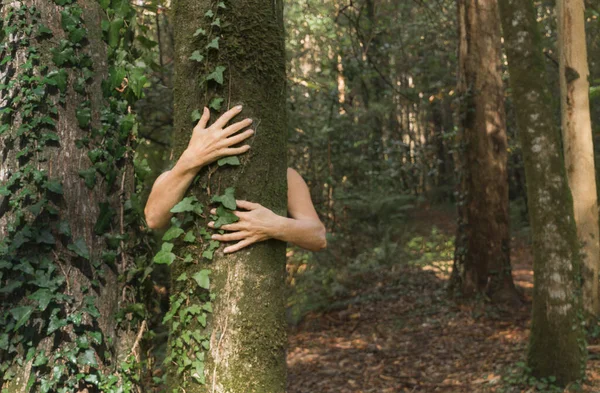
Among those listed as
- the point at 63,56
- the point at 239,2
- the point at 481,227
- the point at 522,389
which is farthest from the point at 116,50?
the point at 481,227

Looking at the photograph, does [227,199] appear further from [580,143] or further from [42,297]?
[580,143]

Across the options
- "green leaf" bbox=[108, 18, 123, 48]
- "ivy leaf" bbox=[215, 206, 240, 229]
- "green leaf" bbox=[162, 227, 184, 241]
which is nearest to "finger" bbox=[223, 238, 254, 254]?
"ivy leaf" bbox=[215, 206, 240, 229]

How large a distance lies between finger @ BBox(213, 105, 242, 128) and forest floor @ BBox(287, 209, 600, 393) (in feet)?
17.4

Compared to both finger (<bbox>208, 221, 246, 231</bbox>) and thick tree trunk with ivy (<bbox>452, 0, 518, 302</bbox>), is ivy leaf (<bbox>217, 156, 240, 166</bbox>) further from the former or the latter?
thick tree trunk with ivy (<bbox>452, 0, 518, 302</bbox>)

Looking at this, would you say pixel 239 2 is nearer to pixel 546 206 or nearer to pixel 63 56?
pixel 63 56

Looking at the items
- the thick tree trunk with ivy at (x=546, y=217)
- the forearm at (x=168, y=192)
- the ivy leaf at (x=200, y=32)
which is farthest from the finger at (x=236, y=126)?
the thick tree trunk with ivy at (x=546, y=217)

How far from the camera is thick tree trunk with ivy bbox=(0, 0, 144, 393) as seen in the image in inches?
124

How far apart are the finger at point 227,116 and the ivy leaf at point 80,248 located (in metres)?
1.13

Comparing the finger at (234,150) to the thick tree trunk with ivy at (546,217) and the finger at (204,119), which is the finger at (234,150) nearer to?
the finger at (204,119)

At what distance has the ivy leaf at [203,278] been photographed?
8.76 feet

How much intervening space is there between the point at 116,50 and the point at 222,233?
1.61 metres

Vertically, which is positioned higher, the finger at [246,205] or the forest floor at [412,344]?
the finger at [246,205]

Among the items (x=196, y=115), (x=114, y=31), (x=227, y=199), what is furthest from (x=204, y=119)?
(x=114, y=31)

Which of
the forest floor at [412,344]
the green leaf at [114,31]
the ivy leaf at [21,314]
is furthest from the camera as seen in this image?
the forest floor at [412,344]
